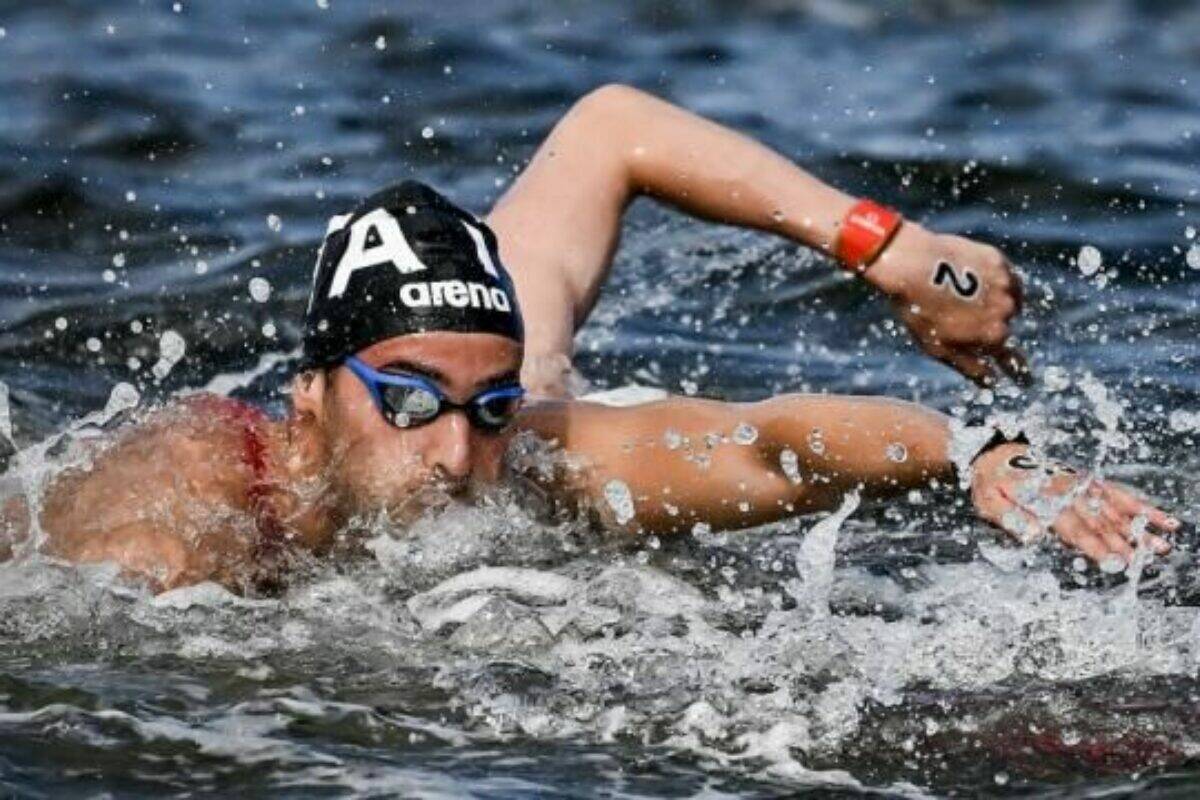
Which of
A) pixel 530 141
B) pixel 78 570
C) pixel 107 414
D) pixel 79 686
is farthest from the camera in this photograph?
pixel 530 141

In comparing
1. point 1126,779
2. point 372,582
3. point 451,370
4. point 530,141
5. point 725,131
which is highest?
point 530,141

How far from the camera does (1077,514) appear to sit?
22.5 ft

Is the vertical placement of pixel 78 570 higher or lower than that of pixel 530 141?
lower

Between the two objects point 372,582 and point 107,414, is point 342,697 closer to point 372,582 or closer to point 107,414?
point 372,582

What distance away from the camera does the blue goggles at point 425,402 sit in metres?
7.18

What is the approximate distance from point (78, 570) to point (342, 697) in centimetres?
86

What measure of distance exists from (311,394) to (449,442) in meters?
0.53

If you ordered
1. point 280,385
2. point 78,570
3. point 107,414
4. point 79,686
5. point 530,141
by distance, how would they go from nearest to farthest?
point 79,686 → point 78,570 → point 107,414 → point 280,385 → point 530,141

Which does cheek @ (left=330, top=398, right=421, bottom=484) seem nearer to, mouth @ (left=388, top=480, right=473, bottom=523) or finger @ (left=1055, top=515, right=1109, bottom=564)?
mouth @ (left=388, top=480, right=473, bottom=523)

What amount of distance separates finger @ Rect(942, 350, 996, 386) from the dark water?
0.46 metres

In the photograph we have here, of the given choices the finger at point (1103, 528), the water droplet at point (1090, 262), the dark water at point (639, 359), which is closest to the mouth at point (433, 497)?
the dark water at point (639, 359)

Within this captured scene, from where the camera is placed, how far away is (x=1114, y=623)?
7.14 m

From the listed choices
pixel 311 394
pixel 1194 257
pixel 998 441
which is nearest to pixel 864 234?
pixel 998 441

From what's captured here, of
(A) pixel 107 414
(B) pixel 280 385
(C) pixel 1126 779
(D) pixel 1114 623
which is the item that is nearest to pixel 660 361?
(B) pixel 280 385
